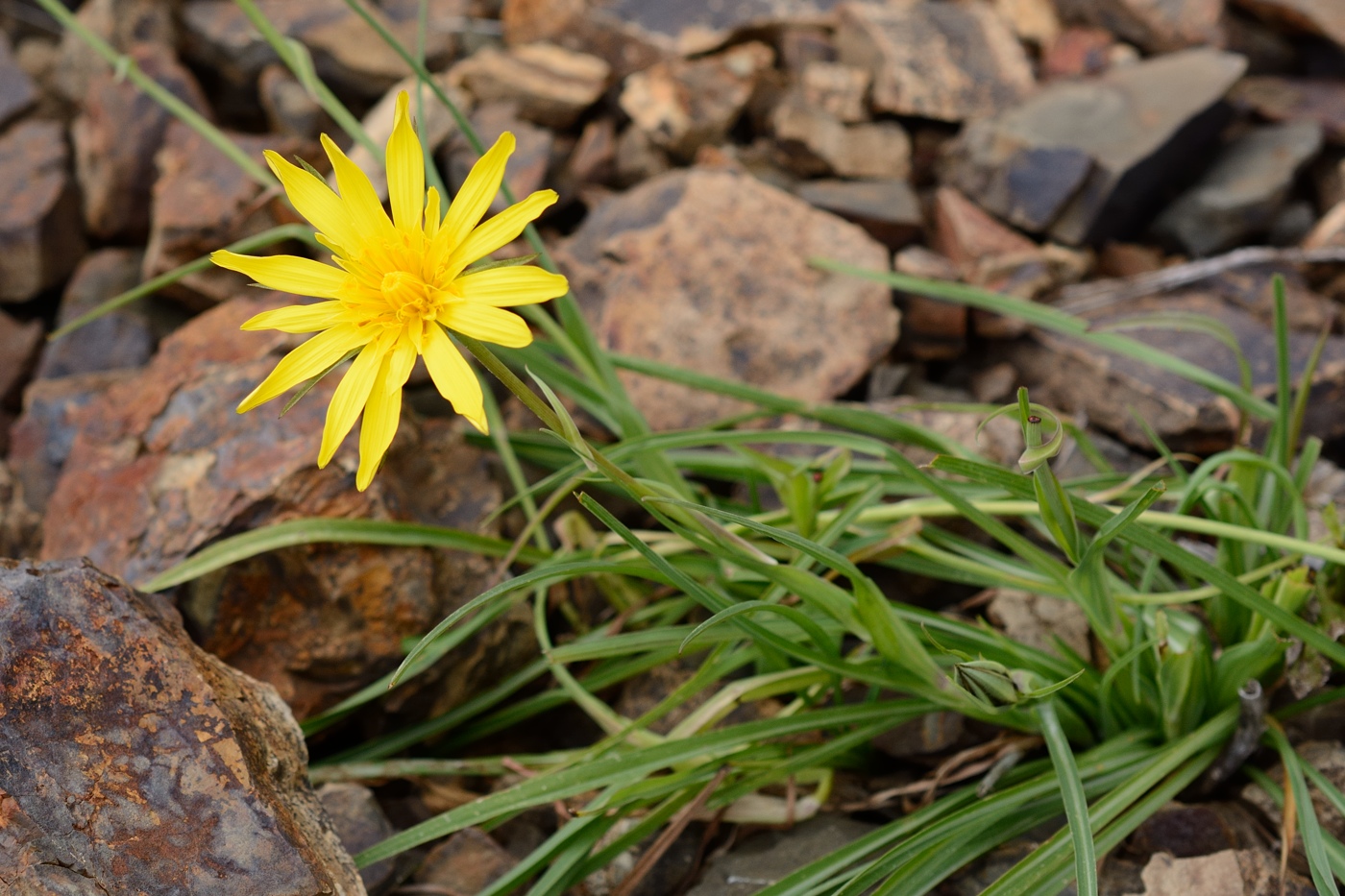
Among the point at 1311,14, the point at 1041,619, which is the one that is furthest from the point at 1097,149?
the point at 1041,619

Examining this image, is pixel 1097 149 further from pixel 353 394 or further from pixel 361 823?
pixel 361 823

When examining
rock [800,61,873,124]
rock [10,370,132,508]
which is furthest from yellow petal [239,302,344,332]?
rock [800,61,873,124]

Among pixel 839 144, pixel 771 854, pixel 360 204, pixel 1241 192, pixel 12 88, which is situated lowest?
pixel 771 854

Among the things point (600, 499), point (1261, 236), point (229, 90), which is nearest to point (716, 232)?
point (600, 499)

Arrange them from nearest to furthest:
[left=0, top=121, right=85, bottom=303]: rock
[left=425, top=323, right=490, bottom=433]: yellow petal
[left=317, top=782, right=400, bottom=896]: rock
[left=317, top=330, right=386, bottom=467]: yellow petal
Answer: [left=425, top=323, right=490, bottom=433]: yellow petal < [left=317, top=330, right=386, bottom=467]: yellow petal < [left=317, top=782, right=400, bottom=896]: rock < [left=0, top=121, right=85, bottom=303]: rock

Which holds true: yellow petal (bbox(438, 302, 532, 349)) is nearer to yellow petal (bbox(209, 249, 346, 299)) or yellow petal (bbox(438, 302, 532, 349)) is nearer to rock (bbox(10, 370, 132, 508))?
yellow petal (bbox(209, 249, 346, 299))

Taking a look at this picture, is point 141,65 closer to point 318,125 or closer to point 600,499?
point 318,125
